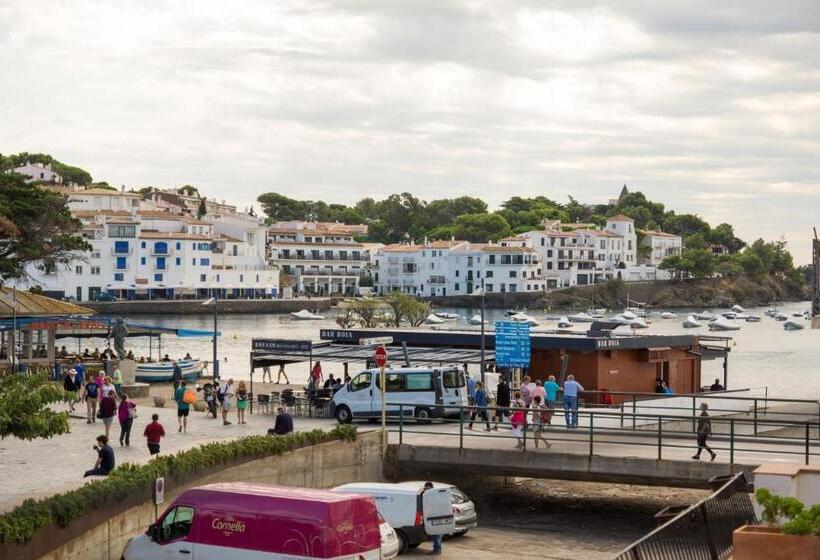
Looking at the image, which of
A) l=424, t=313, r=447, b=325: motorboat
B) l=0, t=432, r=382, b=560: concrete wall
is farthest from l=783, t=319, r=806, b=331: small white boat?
l=0, t=432, r=382, b=560: concrete wall

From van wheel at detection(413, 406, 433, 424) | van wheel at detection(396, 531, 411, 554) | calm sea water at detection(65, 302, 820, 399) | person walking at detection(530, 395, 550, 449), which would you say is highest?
person walking at detection(530, 395, 550, 449)

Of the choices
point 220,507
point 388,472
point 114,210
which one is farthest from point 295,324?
point 220,507

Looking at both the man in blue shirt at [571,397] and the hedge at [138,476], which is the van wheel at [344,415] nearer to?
the hedge at [138,476]

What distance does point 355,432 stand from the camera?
89.2 ft

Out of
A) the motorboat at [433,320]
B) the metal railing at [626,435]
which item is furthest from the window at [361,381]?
the motorboat at [433,320]

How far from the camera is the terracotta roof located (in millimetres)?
48125

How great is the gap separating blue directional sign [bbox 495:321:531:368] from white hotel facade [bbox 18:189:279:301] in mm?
128699

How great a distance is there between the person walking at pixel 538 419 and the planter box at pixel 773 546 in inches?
568

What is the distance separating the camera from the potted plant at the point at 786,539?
11.3 m

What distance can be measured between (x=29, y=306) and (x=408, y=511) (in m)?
30.7

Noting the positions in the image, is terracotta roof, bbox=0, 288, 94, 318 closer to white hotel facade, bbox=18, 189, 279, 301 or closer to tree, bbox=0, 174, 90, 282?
tree, bbox=0, 174, 90, 282

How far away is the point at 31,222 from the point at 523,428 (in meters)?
28.6

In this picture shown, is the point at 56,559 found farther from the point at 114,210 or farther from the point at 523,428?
the point at 114,210

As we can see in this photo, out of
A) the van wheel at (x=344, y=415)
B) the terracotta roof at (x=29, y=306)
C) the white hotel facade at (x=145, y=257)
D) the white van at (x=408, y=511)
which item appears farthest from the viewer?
the white hotel facade at (x=145, y=257)
